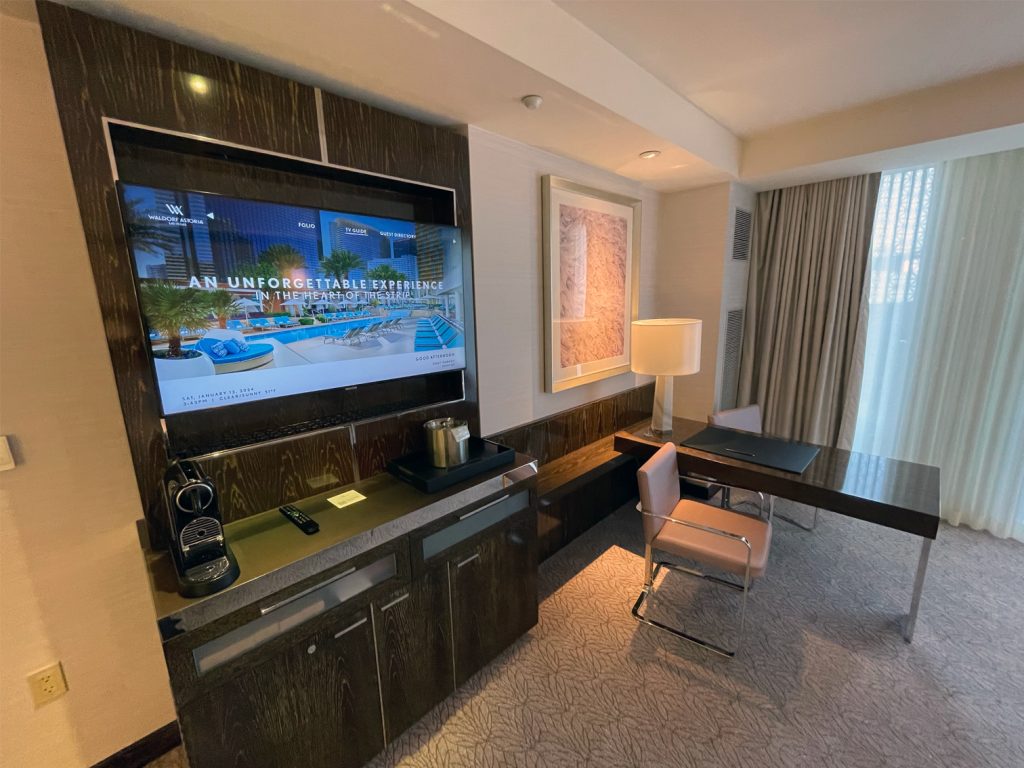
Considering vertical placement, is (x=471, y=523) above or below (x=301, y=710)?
above

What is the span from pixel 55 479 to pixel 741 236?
3.84 meters

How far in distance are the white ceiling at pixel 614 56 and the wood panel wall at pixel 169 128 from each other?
6cm

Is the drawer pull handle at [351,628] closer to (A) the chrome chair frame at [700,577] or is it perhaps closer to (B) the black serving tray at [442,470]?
(B) the black serving tray at [442,470]

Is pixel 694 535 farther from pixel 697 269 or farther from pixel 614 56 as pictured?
pixel 614 56

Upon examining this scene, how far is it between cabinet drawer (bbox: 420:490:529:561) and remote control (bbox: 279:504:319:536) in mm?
364

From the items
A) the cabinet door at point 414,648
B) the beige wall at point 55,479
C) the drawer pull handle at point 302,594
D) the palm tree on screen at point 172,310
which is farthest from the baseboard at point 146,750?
the palm tree on screen at point 172,310

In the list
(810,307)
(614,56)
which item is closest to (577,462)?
(614,56)

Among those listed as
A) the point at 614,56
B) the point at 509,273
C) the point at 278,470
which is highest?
the point at 614,56

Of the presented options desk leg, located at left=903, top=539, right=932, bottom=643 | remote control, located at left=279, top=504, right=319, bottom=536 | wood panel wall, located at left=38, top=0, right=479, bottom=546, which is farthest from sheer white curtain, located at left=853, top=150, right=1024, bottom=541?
remote control, located at left=279, top=504, right=319, bottom=536

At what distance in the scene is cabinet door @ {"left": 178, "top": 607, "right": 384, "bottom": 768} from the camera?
1.09 metres

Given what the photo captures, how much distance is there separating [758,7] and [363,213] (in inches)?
62.4

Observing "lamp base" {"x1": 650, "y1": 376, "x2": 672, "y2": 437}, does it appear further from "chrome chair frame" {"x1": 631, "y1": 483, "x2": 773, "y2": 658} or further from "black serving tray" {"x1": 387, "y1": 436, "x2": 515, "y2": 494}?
"black serving tray" {"x1": 387, "y1": 436, "x2": 515, "y2": 494}

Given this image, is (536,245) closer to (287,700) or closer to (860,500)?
(860,500)

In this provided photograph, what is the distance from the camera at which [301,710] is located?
4.06 ft
